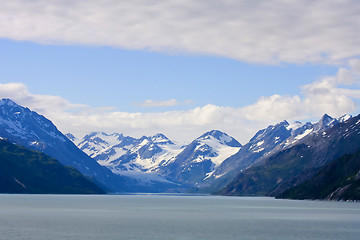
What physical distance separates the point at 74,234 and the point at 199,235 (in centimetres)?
3159

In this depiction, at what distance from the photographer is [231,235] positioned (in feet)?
492

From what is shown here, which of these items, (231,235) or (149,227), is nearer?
(231,235)

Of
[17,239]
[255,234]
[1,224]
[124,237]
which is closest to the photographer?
[17,239]

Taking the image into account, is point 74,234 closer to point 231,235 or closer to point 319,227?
point 231,235

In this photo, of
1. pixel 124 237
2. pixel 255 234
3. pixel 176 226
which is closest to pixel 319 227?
pixel 255 234

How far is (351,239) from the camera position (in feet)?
463

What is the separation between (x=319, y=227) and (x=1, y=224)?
312 feet

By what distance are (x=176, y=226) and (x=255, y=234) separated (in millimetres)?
32033

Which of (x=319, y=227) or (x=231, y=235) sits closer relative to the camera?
(x=231, y=235)

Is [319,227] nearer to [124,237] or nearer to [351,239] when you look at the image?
[351,239]

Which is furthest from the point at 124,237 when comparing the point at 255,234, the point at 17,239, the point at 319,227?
the point at 319,227

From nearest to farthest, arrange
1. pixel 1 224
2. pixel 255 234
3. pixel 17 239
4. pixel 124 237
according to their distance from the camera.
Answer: pixel 17 239
pixel 124 237
pixel 255 234
pixel 1 224

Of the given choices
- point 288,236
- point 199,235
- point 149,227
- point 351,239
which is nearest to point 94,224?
point 149,227

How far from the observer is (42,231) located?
504 feet
